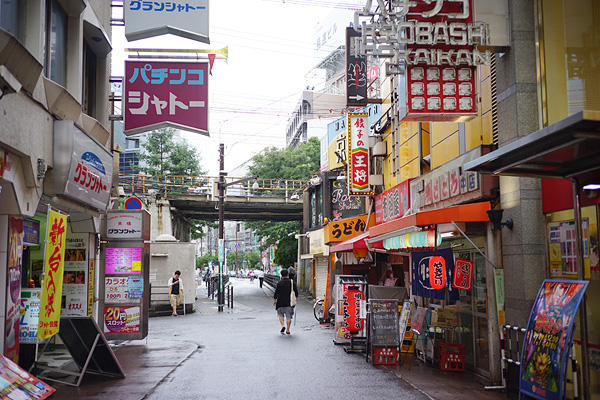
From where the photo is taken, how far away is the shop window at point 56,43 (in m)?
9.48

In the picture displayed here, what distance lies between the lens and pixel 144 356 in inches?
495

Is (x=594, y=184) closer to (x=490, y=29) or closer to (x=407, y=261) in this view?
(x=490, y=29)

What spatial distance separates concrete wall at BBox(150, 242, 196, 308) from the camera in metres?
25.5

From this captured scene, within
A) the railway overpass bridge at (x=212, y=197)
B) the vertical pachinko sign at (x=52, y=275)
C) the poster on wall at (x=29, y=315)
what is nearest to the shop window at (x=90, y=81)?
the poster on wall at (x=29, y=315)

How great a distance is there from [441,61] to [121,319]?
32.0 ft

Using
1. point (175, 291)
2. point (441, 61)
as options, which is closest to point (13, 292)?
point (441, 61)

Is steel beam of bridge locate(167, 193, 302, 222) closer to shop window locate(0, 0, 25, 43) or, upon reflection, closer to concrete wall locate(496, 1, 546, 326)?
shop window locate(0, 0, 25, 43)

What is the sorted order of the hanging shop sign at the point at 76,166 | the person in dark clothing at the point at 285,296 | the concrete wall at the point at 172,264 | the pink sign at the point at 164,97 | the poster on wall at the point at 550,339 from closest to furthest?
1. the poster on wall at the point at 550,339
2. the hanging shop sign at the point at 76,166
3. the pink sign at the point at 164,97
4. the person in dark clothing at the point at 285,296
5. the concrete wall at the point at 172,264

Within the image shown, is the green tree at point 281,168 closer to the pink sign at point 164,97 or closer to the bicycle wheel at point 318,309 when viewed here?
the bicycle wheel at point 318,309

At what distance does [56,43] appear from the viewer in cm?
999

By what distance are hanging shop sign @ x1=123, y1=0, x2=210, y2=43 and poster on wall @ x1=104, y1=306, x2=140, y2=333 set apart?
655cm

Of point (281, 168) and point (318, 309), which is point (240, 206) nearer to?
point (281, 168)

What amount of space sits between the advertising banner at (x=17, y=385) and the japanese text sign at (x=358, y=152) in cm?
1348

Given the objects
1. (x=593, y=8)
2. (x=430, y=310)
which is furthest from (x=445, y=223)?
(x=593, y=8)
